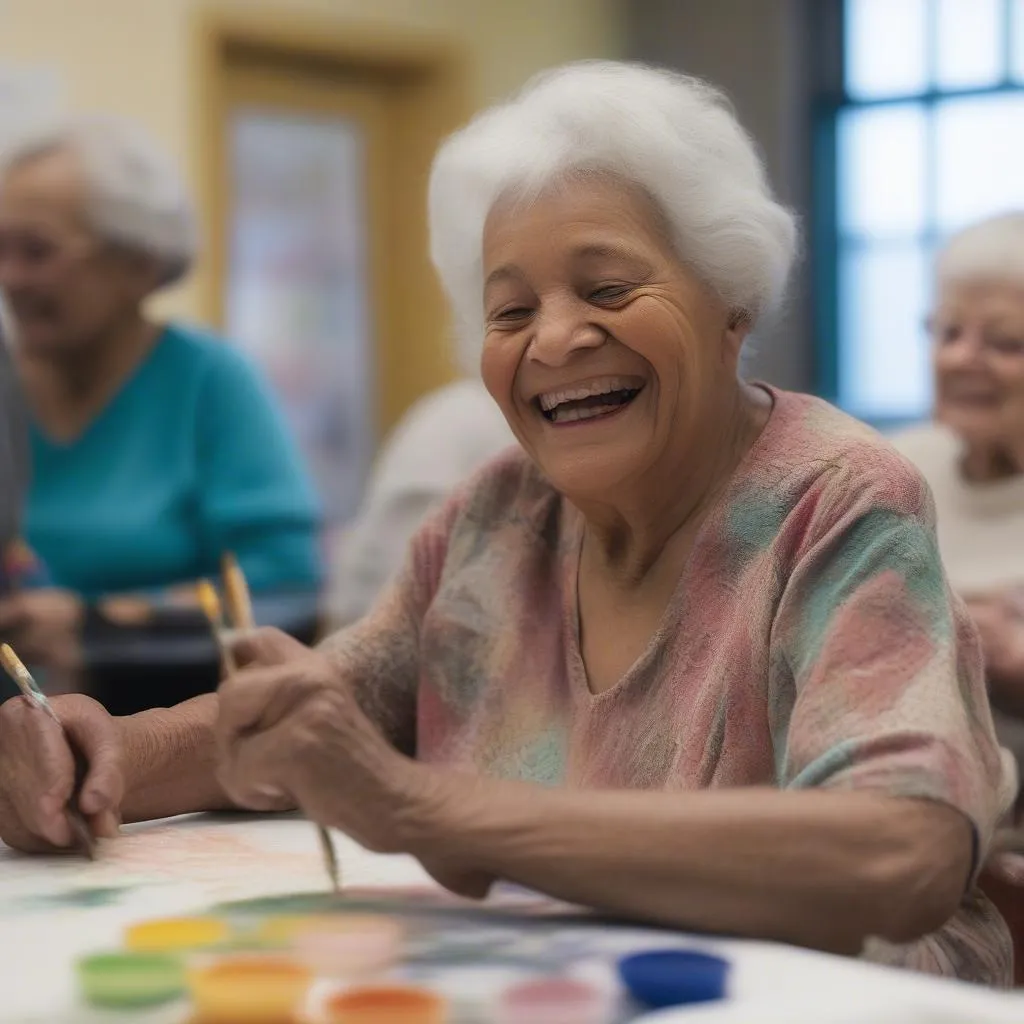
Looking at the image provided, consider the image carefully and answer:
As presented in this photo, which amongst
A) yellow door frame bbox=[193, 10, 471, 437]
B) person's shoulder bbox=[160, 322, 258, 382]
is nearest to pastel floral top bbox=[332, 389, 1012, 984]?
person's shoulder bbox=[160, 322, 258, 382]

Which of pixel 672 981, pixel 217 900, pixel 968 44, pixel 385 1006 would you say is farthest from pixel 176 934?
pixel 968 44

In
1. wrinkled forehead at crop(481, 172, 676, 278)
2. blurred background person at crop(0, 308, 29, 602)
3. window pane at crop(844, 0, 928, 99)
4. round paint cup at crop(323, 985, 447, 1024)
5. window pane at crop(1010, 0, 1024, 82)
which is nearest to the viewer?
round paint cup at crop(323, 985, 447, 1024)

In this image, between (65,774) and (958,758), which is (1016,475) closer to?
(958,758)

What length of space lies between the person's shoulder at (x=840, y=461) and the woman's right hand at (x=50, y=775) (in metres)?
0.70

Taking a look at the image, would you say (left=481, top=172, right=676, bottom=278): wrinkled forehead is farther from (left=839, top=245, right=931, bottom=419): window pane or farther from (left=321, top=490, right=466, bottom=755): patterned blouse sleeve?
(left=839, top=245, right=931, bottom=419): window pane

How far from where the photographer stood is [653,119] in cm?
151

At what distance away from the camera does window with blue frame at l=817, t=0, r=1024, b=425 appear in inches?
240

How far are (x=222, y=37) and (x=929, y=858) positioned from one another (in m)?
4.99

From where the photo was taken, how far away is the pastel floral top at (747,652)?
50.4 inches

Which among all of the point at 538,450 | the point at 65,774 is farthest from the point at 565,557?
the point at 65,774

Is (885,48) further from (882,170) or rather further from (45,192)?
(45,192)

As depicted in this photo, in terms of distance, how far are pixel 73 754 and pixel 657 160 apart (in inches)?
31.5

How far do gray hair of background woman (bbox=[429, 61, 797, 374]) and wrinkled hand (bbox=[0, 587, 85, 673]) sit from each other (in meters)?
1.14

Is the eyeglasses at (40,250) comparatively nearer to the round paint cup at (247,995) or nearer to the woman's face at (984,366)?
the woman's face at (984,366)
